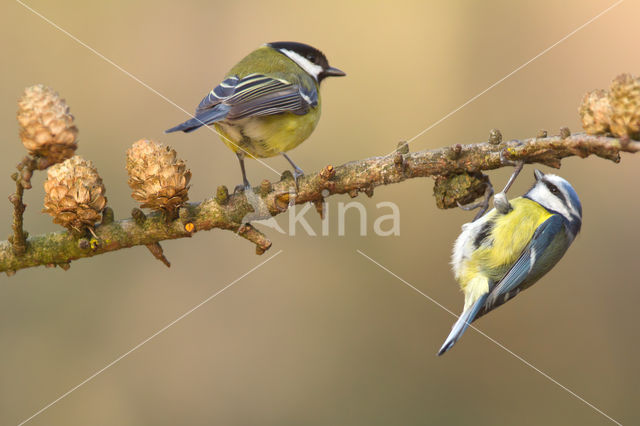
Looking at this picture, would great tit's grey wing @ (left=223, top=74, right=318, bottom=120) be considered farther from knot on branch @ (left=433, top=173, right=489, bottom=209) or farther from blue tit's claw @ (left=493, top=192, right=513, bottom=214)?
knot on branch @ (left=433, top=173, right=489, bottom=209)

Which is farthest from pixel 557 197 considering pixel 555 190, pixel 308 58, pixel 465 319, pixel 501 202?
pixel 308 58

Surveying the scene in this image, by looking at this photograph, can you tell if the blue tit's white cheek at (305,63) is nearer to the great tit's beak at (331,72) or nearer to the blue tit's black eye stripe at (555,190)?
the great tit's beak at (331,72)

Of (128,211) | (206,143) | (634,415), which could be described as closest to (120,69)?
(206,143)

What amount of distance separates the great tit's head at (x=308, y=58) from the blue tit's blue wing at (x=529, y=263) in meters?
1.05

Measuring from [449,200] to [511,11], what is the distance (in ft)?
8.57

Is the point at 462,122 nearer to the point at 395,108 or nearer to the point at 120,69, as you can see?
the point at 395,108

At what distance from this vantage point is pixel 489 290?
2096 mm

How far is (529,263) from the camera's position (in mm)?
1984

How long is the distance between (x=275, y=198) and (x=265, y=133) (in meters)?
0.91

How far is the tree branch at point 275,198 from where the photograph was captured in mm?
1235

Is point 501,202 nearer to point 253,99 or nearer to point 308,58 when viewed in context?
point 253,99

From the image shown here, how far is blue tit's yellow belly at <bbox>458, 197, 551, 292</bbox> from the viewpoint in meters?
2.13

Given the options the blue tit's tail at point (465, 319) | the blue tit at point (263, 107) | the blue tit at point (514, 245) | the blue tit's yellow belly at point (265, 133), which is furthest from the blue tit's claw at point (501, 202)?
the blue tit's yellow belly at point (265, 133)

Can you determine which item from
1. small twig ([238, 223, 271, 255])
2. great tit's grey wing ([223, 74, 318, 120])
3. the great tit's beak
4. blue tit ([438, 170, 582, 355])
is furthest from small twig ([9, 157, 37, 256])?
the great tit's beak
